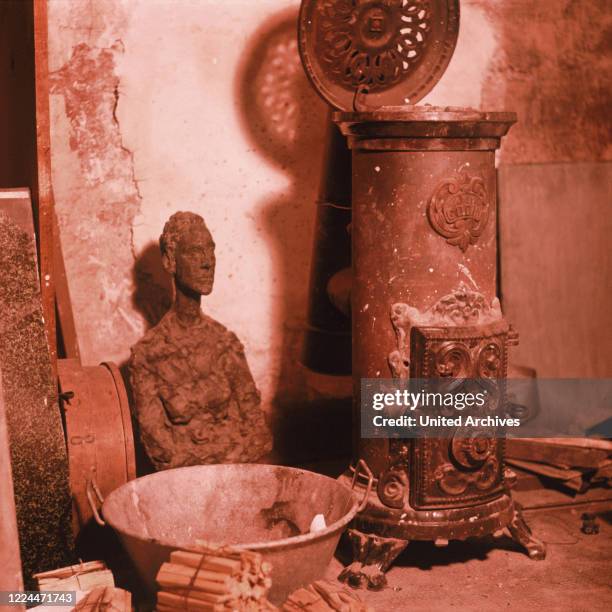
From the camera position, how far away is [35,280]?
3.47m

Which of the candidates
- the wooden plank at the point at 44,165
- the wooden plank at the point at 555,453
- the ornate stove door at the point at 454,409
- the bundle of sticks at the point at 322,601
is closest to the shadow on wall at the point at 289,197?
the wooden plank at the point at 555,453

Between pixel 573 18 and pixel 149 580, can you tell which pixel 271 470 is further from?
pixel 573 18

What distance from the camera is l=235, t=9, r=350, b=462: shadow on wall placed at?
Answer: 4680mm

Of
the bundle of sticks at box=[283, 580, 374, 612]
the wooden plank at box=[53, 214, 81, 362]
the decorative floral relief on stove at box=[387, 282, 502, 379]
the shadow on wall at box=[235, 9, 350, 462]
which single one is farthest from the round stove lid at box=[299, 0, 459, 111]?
the bundle of sticks at box=[283, 580, 374, 612]

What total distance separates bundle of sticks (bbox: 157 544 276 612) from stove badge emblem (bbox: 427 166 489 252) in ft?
4.63

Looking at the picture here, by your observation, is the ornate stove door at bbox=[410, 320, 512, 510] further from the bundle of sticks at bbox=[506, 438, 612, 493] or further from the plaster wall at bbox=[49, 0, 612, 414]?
the plaster wall at bbox=[49, 0, 612, 414]

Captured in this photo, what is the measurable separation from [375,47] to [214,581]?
233 cm

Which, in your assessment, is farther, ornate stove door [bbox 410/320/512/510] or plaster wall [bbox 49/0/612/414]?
plaster wall [bbox 49/0/612/414]

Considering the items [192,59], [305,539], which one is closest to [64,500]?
[305,539]

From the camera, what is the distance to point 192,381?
3805 millimetres

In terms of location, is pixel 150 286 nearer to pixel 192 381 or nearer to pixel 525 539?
pixel 192 381

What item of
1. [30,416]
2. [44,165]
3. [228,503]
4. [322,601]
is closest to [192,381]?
[228,503]

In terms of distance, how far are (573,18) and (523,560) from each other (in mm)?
3040

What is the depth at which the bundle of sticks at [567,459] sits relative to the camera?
4391 mm
